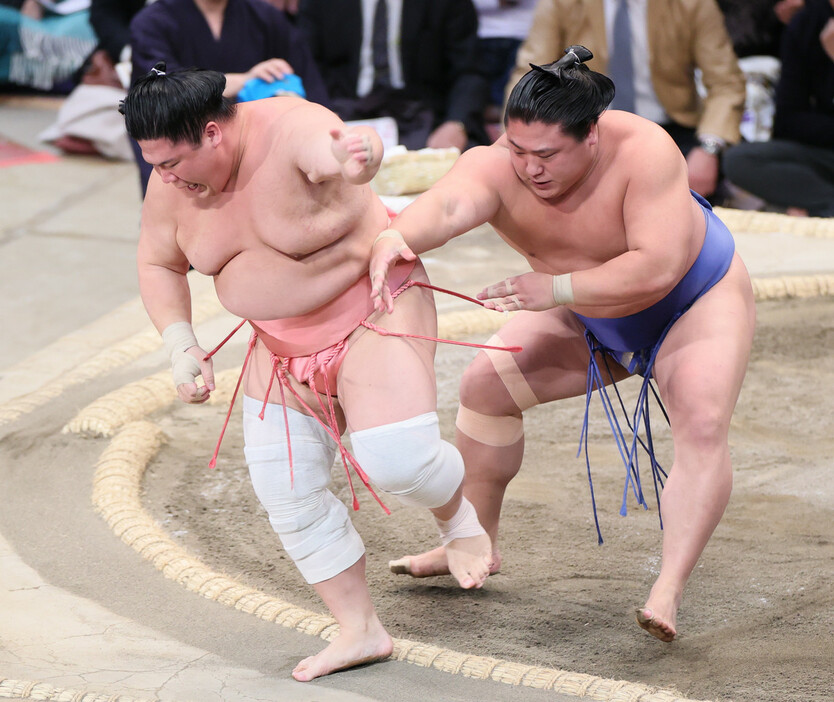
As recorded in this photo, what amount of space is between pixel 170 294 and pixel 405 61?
2979mm

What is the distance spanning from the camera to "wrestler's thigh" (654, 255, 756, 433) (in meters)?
1.68

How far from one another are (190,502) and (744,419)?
4.38ft

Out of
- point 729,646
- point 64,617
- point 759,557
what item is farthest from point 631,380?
point 64,617

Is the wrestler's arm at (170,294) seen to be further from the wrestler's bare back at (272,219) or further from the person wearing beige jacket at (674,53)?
the person wearing beige jacket at (674,53)

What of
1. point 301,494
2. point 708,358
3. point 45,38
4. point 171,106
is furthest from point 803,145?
point 45,38

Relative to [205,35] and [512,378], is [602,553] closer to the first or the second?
[512,378]

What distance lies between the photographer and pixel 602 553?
7.16 ft

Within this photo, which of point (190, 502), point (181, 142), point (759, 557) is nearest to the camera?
point (181, 142)

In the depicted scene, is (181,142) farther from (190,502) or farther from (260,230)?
(190,502)

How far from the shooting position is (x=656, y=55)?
4.04 m

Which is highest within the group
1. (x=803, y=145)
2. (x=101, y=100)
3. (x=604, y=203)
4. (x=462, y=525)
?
(x=604, y=203)

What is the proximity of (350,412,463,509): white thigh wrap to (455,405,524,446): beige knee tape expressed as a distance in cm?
34

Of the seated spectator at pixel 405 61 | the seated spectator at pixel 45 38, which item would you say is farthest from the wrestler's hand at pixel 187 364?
the seated spectator at pixel 45 38

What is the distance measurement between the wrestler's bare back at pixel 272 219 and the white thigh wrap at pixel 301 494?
0.58 feet
